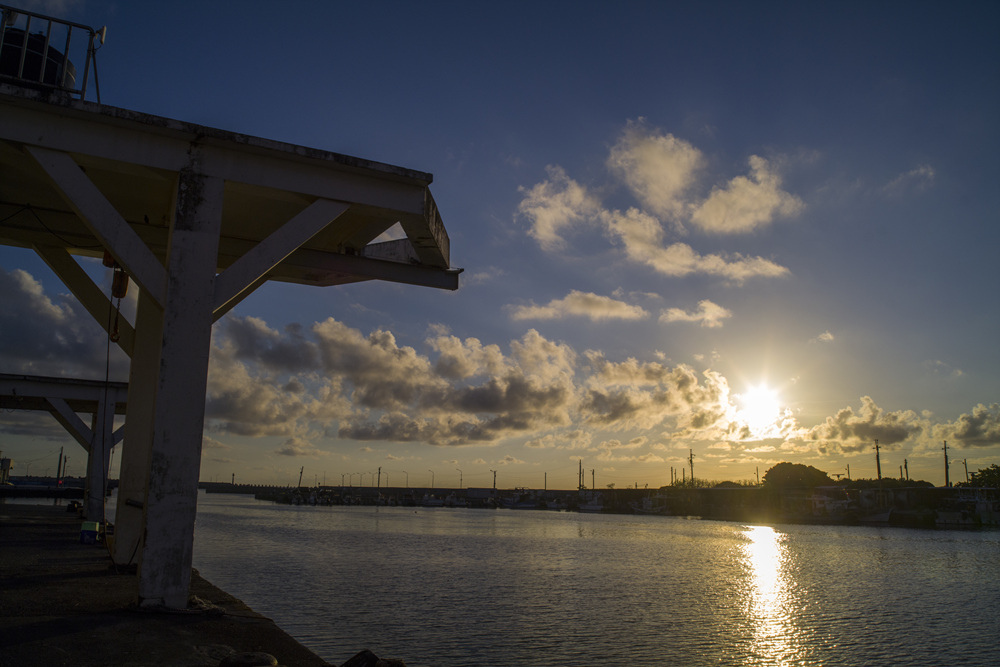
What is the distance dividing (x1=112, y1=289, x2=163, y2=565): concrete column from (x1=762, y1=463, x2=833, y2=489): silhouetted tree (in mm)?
131759

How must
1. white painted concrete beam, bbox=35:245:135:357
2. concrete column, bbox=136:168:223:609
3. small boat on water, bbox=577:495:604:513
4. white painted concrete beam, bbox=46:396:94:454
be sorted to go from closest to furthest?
concrete column, bbox=136:168:223:609 < white painted concrete beam, bbox=35:245:135:357 < white painted concrete beam, bbox=46:396:94:454 < small boat on water, bbox=577:495:604:513

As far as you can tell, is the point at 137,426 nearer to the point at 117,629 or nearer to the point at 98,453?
the point at 117,629

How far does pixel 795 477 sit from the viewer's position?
129m

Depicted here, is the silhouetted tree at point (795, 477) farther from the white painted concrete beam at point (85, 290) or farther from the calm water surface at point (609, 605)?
the white painted concrete beam at point (85, 290)

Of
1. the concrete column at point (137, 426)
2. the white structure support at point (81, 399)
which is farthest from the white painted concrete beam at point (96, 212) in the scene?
the white structure support at point (81, 399)

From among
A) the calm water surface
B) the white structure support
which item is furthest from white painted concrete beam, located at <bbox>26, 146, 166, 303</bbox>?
the white structure support

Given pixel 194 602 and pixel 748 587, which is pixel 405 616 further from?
pixel 748 587

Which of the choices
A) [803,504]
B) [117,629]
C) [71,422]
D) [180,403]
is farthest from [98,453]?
[803,504]

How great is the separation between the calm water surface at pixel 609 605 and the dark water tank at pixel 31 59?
1028 centimetres

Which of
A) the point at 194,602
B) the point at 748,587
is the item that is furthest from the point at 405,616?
the point at 748,587

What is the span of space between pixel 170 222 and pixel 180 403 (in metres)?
2.39

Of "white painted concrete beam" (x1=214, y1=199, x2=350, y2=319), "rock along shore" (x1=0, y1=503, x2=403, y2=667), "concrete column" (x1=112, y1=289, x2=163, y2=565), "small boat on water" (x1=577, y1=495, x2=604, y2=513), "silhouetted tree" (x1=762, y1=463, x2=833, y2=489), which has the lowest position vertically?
"small boat on water" (x1=577, y1=495, x2=604, y2=513)

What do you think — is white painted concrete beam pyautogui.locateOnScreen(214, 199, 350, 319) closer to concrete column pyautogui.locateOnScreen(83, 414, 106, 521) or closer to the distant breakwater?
concrete column pyautogui.locateOnScreen(83, 414, 106, 521)

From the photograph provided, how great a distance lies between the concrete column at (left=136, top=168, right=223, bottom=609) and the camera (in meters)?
6.61
